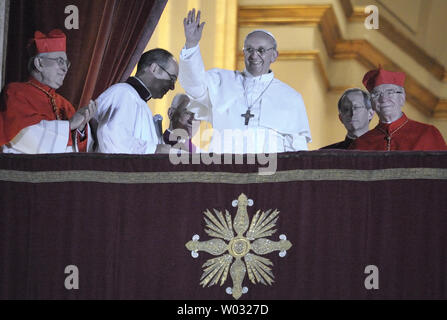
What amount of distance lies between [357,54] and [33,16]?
8.60 ft

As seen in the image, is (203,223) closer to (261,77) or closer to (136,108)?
(136,108)

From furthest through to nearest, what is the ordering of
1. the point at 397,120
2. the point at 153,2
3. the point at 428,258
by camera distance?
1. the point at 153,2
2. the point at 397,120
3. the point at 428,258

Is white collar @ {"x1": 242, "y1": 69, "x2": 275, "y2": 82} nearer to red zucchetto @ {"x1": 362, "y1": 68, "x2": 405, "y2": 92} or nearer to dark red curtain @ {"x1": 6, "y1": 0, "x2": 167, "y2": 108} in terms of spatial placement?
red zucchetto @ {"x1": 362, "y1": 68, "x2": 405, "y2": 92}

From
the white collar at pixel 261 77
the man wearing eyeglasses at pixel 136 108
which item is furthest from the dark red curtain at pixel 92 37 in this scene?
the white collar at pixel 261 77

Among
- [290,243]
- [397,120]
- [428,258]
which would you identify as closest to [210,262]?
[290,243]

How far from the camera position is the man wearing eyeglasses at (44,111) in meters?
6.36

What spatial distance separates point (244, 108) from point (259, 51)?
0.40 m

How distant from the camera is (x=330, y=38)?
7.94 metres

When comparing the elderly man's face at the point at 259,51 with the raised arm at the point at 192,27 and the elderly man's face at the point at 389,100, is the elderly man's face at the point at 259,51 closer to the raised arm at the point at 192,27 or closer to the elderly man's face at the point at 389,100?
the raised arm at the point at 192,27

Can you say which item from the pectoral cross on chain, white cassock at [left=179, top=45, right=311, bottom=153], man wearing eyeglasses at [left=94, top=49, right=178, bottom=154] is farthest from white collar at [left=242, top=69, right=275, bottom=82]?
man wearing eyeglasses at [left=94, top=49, right=178, bottom=154]

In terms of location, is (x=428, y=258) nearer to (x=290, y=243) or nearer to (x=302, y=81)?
(x=290, y=243)

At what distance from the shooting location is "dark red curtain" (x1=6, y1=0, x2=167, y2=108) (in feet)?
22.7

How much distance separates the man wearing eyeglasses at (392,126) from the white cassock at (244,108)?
474 mm

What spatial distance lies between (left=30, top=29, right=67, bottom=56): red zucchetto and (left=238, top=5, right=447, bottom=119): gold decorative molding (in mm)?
1658
